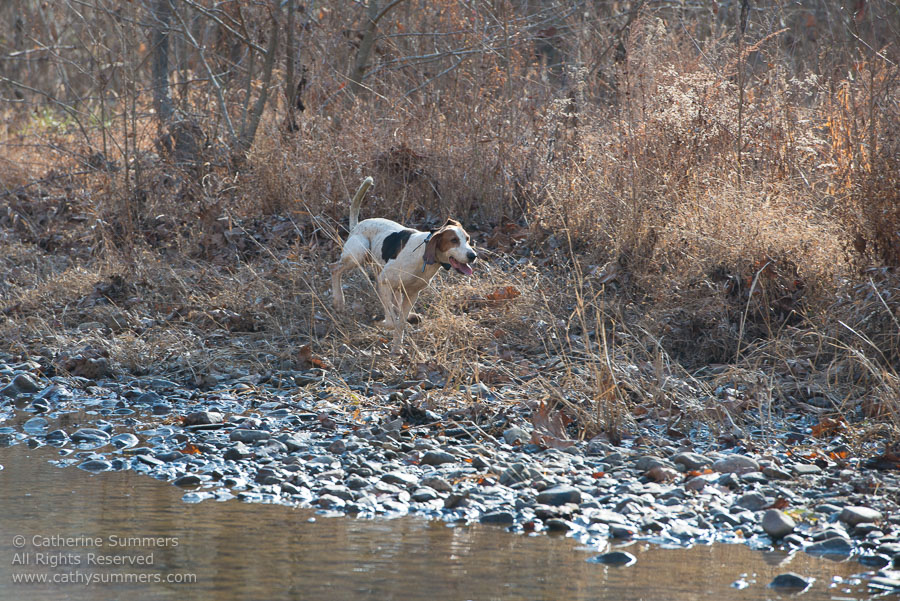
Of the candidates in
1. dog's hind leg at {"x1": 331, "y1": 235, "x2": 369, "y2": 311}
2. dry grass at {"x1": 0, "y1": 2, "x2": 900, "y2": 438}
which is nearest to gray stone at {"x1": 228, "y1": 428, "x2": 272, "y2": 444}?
dry grass at {"x1": 0, "y1": 2, "x2": 900, "y2": 438}

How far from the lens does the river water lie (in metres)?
3.14

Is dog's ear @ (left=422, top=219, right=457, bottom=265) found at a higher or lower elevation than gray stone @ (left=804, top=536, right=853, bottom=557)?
higher

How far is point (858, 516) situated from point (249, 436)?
295cm

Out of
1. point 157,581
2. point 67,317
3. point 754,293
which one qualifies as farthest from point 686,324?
point 67,317

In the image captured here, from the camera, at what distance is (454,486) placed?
13.9 ft

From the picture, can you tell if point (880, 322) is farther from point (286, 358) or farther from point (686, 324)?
point (286, 358)

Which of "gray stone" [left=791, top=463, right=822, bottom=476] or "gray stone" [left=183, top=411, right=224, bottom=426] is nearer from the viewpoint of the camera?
"gray stone" [left=791, top=463, right=822, bottom=476]

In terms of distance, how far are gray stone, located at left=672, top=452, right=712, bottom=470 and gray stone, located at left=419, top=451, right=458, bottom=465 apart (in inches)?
41.3

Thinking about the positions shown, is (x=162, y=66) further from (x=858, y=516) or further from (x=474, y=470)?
(x=858, y=516)

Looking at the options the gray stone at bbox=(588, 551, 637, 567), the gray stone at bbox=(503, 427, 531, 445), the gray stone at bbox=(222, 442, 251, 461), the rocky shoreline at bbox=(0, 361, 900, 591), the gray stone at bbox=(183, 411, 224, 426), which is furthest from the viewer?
the gray stone at bbox=(183, 411, 224, 426)

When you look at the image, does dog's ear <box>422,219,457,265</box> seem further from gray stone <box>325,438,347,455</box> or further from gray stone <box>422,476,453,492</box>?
gray stone <box>422,476,453,492</box>

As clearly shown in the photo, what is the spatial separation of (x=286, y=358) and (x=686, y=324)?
9.24 ft

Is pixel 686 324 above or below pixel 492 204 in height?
below

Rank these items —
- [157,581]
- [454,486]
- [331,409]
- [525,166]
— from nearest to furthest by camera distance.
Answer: [157,581]
[454,486]
[331,409]
[525,166]
